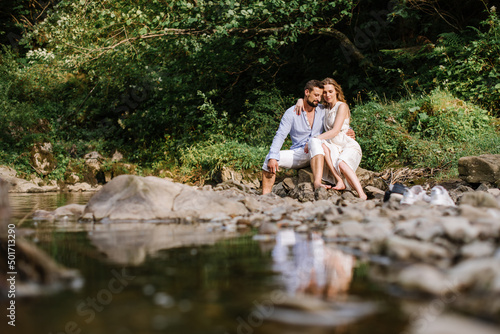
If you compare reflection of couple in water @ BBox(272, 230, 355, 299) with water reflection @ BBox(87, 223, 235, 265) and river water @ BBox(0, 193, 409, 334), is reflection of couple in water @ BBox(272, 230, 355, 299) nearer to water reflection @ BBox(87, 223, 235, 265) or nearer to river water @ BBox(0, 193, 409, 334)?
river water @ BBox(0, 193, 409, 334)

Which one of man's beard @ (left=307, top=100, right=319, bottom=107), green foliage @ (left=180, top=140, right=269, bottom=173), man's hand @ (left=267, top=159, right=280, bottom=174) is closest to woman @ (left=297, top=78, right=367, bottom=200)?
man's beard @ (left=307, top=100, right=319, bottom=107)

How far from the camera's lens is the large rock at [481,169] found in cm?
703

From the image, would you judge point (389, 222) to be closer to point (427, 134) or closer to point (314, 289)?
point (314, 289)

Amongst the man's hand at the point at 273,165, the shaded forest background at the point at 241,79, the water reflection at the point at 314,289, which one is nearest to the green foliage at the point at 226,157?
the shaded forest background at the point at 241,79

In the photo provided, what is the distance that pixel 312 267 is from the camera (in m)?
2.52

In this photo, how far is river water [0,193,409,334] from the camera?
1.69m

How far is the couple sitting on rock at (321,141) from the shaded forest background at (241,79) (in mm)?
2016

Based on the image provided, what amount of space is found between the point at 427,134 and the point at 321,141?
3.02 m

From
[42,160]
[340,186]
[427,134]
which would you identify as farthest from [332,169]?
[42,160]

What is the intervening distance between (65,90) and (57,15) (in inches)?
226

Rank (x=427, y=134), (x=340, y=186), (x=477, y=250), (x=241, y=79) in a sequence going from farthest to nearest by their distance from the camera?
(x=241, y=79) < (x=427, y=134) < (x=340, y=186) < (x=477, y=250)

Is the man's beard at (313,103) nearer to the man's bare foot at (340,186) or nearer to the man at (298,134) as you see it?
the man at (298,134)

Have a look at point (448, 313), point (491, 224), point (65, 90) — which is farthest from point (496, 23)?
point (65, 90)

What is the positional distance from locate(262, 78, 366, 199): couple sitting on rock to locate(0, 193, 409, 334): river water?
3634 millimetres
